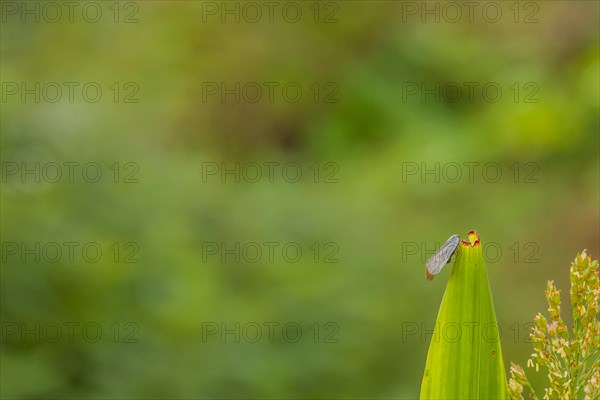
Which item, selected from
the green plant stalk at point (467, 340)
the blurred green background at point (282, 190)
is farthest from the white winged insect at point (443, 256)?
the blurred green background at point (282, 190)

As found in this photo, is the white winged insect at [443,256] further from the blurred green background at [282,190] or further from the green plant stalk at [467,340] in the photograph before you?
the blurred green background at [282,190]

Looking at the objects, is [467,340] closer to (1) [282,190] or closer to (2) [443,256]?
(2) [443,256]

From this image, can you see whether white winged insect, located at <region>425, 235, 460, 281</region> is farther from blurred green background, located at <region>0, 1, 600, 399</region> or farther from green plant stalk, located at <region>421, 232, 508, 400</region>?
blurred green background, located at <region>0, 1, 600, 399</region>

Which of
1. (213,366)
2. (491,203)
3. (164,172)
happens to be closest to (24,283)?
(213,366)

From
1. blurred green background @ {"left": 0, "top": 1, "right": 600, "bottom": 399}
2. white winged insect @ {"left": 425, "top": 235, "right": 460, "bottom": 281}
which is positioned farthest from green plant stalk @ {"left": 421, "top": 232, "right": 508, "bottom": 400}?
blurred green background @ {"left": 0, "top": 1, "right": 600, "bottom": 399}

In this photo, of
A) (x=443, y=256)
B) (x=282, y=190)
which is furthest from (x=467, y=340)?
→ (x=282, y=190)
